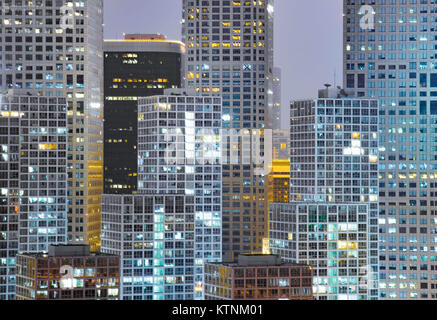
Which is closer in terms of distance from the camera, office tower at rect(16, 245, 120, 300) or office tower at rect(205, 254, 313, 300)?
office tower at rect(205, 254, 313, 300)

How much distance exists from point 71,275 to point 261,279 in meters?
37.0

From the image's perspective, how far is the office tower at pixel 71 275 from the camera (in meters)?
177

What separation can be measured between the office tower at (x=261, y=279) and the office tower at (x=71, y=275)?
21.2 meters

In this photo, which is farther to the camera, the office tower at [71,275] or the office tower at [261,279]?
the office tower at [71,275]

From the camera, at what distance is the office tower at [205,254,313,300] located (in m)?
170

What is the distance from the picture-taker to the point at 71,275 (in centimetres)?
17750

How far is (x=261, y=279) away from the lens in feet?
560

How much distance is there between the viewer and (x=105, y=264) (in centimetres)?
18150

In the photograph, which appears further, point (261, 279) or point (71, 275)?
point (71, 275)

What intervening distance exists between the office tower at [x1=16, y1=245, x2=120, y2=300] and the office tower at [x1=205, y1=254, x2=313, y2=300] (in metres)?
21.2
